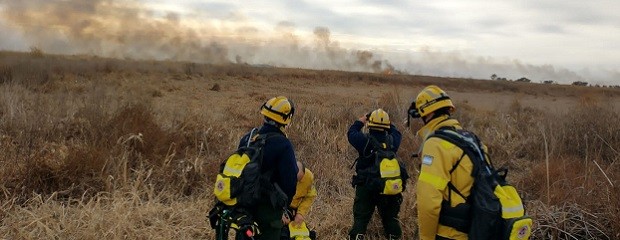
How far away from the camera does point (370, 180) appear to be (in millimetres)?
5445

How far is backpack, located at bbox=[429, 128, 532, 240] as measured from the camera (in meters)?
3.21

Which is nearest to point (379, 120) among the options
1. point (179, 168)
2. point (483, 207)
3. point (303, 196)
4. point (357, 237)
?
point (357, 237)

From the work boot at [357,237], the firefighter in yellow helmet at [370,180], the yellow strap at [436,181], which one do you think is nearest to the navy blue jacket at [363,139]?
the firefighter in yellow helmet at [370,180]

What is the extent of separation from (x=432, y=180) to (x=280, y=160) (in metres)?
1.14

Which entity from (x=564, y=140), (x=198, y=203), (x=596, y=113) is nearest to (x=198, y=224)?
(x=198, y=203)

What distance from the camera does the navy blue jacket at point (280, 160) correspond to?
12.5 ft

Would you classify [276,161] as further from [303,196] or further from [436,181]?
[436,181]

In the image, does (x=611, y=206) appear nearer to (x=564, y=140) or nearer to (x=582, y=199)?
(x=582, y=199)

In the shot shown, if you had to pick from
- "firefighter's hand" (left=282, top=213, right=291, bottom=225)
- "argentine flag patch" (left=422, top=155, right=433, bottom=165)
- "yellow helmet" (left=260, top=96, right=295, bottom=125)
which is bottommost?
"firefighter's hand" (left=282, top=213, right=291, bottom=225)

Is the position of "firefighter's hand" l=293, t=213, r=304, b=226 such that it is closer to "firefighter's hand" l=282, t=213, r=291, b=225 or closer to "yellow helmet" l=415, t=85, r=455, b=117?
"firefighter's hand" l=282, t=213, r=291, b=225

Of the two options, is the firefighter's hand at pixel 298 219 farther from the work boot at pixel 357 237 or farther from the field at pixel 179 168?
the field at pixel 179 168

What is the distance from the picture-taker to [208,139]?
941 cm

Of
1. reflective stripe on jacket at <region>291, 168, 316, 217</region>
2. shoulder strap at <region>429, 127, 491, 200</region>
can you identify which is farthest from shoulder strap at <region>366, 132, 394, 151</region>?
shoulder strap at <region>429, 127, 491, 200</region>

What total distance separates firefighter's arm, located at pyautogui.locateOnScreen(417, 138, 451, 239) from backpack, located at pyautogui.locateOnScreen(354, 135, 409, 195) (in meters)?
2.01
